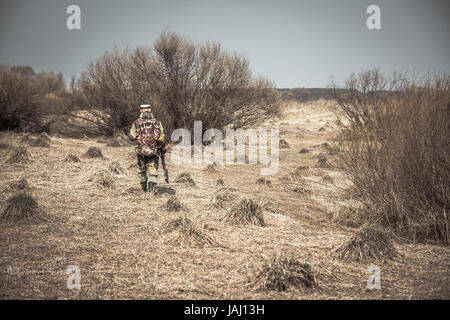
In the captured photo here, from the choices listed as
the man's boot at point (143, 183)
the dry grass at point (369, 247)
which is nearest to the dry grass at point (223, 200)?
the man's boot at point (143, 183)

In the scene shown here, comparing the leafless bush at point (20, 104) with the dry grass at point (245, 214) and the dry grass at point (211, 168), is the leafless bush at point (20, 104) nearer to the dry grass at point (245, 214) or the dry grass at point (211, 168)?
the dry grass at point (211, 168)

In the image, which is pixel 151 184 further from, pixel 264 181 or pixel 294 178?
pixel 294 178

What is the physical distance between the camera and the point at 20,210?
548 centimetres

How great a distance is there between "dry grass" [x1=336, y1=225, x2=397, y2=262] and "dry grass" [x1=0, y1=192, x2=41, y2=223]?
4324 mm

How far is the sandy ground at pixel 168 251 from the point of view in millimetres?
3645

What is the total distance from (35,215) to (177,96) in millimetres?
11023

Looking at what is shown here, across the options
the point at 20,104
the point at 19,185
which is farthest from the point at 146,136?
the point at 20,104

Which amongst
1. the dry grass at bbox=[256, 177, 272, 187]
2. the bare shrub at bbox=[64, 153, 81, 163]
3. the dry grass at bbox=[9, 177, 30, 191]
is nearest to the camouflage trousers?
the dry grass at bbox=[9, 177, 30, 191]

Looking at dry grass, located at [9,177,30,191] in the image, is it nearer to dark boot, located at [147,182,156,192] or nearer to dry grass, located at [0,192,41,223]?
dry grass, located at [0,192,41,223]

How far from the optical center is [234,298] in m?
3.56

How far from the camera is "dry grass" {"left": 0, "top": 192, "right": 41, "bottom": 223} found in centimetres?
543

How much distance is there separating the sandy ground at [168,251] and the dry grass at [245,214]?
0.50ft

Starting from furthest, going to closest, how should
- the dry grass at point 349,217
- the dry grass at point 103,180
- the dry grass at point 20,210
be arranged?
the dry grass at point 103,180, the dry grass at point 349,217, the dry grass at point 20,210

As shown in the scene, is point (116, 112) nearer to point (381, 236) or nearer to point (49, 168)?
point (49, 168)
